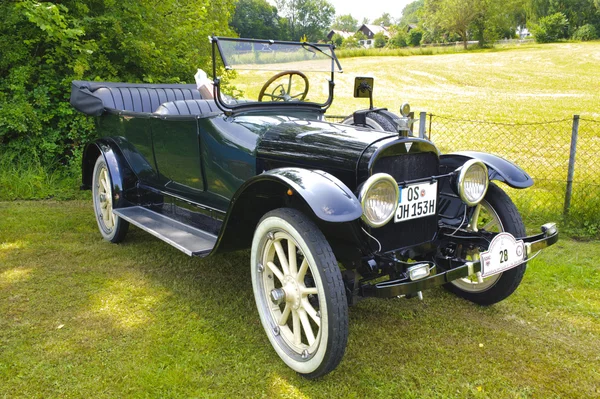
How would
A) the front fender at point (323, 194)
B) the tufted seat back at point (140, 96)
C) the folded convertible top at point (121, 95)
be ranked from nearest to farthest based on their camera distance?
the front fender at point (323, 194) < the folded convertible top at point (121, 95) < the tufted seat back at point (140, 96)

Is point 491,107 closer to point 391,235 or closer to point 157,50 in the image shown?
point 157,50

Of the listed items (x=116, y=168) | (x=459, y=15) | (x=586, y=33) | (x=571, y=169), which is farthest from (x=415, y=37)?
(x=116, y=168)

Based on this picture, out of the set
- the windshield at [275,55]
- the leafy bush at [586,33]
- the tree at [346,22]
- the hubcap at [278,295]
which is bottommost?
the hubcap at [278,295]

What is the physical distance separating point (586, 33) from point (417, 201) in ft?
162

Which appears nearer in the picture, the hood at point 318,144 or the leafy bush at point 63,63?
the hood at point 318,144

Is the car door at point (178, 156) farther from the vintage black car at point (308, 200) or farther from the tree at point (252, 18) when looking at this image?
the tree at point (252, 18)

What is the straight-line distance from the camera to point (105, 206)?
15.4 feet

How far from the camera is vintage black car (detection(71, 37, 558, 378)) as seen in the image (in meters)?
2.43

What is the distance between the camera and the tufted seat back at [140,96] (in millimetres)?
5027

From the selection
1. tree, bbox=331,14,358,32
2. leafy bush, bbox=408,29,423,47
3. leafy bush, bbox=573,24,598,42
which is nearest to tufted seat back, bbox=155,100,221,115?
leafy bush, bbox=573,24,598,42

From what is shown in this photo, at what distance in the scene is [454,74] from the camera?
2492 cm

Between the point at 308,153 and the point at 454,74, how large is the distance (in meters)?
24.0

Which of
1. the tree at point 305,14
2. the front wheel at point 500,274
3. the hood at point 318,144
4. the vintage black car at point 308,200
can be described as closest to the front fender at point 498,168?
the vintage black car at point 308,200

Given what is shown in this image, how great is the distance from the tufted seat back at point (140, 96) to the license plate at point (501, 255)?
12.5 feet
